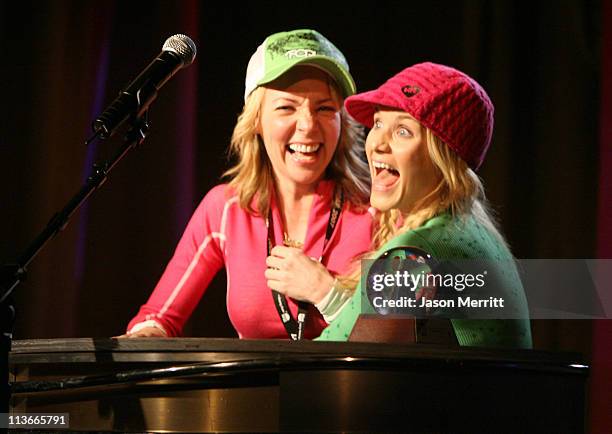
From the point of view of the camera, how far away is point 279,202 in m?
2.47

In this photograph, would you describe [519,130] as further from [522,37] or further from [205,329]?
[205,329]

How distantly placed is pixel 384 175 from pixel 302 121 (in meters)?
0.47

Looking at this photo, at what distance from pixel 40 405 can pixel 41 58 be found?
5.50 feet

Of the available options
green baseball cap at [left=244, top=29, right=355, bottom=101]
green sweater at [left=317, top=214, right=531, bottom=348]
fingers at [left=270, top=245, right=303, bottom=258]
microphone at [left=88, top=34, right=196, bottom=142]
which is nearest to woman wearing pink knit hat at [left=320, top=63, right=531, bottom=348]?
green sweater at [left=317, top=214, right=531, bottom=348]

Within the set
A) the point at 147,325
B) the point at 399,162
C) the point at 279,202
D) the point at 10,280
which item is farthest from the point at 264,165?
the point at 10,280

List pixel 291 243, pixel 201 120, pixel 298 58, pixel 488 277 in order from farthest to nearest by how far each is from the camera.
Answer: pixel 201 120
pixel 291 243
pixel 298 58
pixel 488 277

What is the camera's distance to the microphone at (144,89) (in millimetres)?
1345

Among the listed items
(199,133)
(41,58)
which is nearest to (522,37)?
(199,133)

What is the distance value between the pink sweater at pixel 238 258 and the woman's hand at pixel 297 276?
126 mm

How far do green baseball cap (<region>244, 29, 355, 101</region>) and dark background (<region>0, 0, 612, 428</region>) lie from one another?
0.80 ft

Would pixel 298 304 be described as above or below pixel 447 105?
below

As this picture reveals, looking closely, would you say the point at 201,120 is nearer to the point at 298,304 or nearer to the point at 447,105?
the point at 298,304

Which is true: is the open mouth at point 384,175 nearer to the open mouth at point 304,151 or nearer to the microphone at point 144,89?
the open mouth at point 304,151

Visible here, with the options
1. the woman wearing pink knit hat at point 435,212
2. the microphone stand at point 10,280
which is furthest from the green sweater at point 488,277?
the microphone stand at point 10,280
